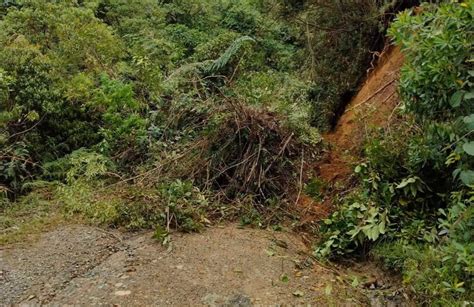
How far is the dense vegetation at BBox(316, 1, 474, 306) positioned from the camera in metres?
2.73

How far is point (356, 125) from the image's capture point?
5.65m

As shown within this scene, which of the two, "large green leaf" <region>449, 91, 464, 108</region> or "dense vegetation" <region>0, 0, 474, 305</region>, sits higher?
"large green leaf" <region>449, 91, 464, 108</region>

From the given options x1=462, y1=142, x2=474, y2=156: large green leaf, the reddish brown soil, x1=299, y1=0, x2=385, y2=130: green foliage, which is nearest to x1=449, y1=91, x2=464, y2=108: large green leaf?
x1=462, y1=142, x2=474, y2=156: large green leaf

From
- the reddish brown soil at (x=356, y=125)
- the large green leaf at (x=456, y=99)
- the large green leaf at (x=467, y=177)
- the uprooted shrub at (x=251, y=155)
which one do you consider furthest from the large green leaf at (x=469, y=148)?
the uprooted shrub at (x=251, y=155)

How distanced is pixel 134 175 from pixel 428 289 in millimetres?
3474

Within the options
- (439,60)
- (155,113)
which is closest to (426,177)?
(439,60)

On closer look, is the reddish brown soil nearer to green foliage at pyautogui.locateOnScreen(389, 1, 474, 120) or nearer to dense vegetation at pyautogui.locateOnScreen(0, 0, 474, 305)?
dense vegetation at pyautogui.locateOnScreen(0, 0, 474, 305)

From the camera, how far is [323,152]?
5.67 m

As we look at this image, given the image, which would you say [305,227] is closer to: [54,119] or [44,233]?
[44,233]

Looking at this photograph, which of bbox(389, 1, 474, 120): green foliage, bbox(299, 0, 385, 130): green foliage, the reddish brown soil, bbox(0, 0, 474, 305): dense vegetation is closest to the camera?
bbox(389, 1, 474, 120): green foliage

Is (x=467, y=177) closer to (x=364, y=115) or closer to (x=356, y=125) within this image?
(x=364, y=115)

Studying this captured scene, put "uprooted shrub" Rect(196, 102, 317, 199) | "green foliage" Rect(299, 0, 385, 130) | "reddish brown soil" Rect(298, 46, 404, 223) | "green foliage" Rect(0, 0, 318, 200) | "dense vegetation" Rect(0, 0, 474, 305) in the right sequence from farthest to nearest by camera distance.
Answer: "green foliage" Rect(299, 0, 385, 130) < "green foliage" Rect(0, 0, 318, 200) < "uprooted shrub" Rect(196, 102, 317, 199) < "reddish brown soil" Rect(298, 46, 404, 223) < "dense vegetation" Rect(0, 0, 474, 305)

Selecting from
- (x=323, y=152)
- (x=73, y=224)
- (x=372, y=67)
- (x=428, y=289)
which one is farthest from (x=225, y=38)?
(x=428, y=289)

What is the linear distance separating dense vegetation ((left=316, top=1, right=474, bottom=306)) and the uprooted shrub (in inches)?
38.1
